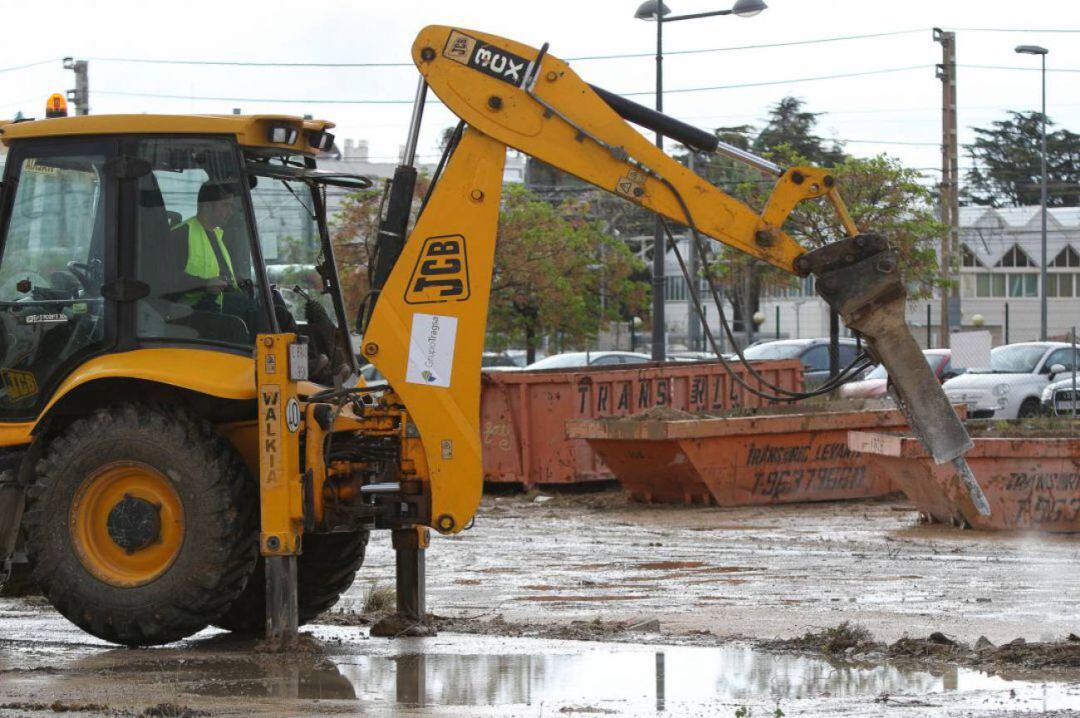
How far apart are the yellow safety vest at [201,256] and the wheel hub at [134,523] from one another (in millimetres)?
1100

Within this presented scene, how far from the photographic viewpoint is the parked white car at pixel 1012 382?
87.1 feet

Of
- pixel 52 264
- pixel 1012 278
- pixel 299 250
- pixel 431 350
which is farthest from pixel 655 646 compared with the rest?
pixel 1012 278

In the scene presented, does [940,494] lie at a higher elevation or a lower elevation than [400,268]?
lower

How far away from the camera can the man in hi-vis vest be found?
8.72 metres

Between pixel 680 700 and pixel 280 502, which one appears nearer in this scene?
pixel 680 700

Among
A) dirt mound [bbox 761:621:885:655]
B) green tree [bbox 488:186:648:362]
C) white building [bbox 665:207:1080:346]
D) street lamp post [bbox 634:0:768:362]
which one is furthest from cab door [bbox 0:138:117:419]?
white building [bbox 665:207:1080:346]

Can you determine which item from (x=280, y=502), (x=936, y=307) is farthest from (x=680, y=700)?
(x=936, y=307)

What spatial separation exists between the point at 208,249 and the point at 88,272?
2.19 feet

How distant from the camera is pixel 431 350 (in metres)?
8.53

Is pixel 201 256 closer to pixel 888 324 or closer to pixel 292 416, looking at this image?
pixel 292 416

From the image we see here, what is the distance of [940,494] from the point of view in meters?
15.0

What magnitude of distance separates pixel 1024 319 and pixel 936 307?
581cm

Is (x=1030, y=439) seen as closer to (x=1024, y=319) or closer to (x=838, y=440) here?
(x=838, y=440)

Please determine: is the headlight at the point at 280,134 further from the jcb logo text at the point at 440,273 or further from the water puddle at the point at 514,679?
the water puddle at the point at 514,679
